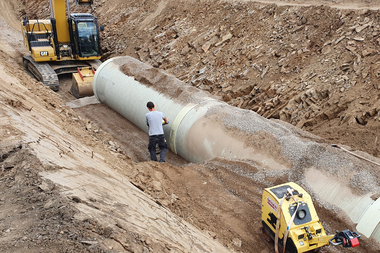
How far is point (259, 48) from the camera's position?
1236 centimetres

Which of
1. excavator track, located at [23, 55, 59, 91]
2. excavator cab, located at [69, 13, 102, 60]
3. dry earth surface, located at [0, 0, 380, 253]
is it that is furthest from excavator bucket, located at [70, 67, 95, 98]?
dry earth surface, located at [0, 0, 380, 253]

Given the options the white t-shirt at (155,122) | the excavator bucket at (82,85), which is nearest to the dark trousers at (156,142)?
the white t-shirt at (155,122)

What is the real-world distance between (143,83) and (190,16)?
7.32 metres

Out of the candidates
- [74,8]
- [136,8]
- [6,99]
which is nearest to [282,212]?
[6,99]

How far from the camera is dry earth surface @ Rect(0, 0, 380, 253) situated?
368 centimetres

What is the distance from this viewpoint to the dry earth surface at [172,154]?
368 centimetres

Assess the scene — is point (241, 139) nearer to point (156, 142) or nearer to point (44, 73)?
point (156, 142)

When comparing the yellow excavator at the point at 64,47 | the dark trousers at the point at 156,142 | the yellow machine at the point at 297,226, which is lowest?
the dark trousers at the point at 156,142

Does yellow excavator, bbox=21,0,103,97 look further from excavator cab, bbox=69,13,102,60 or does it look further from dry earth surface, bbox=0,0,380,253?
dry earth surface, bbox=0,0,380,253

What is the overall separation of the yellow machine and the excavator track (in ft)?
35.9

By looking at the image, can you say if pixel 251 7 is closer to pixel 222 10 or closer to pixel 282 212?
pixel 222 10

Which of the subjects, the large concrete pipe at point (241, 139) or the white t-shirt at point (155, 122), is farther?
the white t-shirt at point (155, 122)

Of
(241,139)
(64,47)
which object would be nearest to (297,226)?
(241,139)

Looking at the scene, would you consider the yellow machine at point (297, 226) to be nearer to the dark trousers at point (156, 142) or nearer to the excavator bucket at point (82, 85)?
the dark trousers at point (156, 142)
